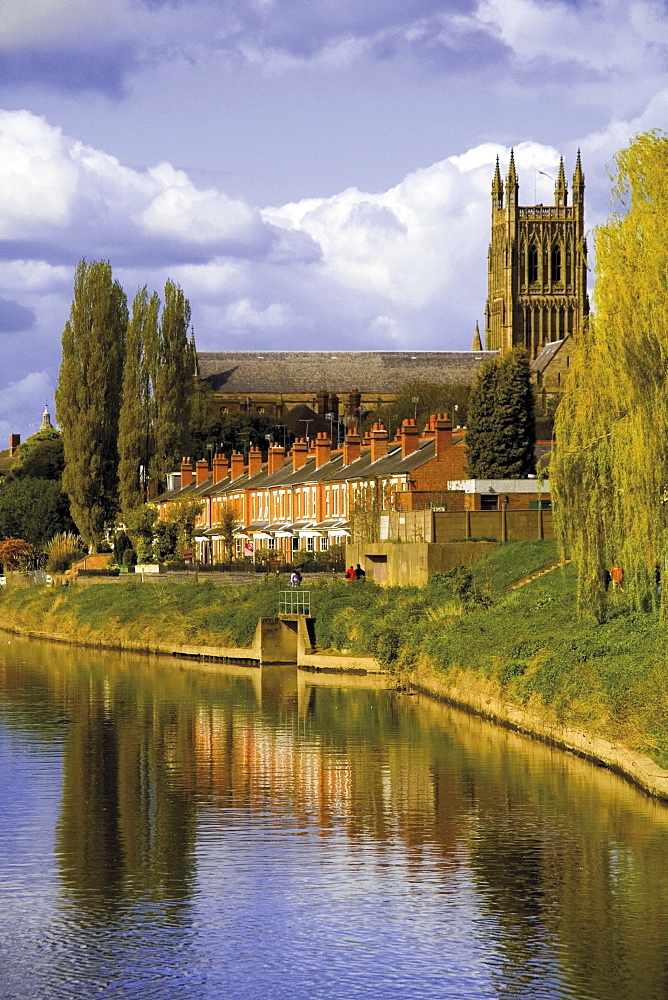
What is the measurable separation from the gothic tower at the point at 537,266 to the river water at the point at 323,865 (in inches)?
6198

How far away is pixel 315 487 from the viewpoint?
81.9 meters

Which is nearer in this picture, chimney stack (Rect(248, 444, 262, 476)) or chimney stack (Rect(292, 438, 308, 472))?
chimney stack (Rect(292, 438, 308, 472))

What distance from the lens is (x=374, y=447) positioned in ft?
258

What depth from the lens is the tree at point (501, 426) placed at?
236 ft

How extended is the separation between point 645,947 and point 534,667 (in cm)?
1748

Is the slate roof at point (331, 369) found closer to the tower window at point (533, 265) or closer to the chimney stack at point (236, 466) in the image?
the tower window at point (533, 265)

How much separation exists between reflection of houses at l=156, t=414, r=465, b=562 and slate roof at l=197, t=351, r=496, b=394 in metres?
84.4

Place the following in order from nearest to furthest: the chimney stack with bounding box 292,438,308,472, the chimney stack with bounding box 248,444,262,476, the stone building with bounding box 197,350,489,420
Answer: the chimney stack with bounding box 292,438,308,472 < the chimney stack with bounding box 248,444,262,476 < the stone building with bounding box 197,350,489,420

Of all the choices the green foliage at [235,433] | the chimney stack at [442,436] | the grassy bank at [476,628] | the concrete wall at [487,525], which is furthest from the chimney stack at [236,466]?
the concrete wall at [487,525]

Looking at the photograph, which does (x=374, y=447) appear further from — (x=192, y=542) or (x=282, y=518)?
(x=192, y=542)

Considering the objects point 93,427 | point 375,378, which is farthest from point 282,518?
point 375,378

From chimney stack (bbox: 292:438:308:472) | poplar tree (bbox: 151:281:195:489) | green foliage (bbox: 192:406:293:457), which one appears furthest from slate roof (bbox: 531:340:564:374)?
chimney stack (bbox: 292:438:308:472)

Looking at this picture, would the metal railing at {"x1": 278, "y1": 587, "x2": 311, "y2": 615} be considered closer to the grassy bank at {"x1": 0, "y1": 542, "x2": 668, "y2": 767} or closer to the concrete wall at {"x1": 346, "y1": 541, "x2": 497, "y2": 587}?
the grassy bank at {"x1": 0, "y1": 542, "x2": 668, "y2": 767}

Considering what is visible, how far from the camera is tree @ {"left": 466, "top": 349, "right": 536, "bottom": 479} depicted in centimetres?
7206
